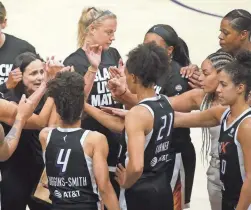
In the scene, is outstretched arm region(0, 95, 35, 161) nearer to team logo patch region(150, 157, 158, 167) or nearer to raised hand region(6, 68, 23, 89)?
raised hand region(6, 68, 23, 89)

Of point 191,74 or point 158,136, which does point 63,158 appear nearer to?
point 158,136

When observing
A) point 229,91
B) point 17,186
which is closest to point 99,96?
point 17,186

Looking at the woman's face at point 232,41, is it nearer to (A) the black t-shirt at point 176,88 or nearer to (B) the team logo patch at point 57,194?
(A) the black t-shirt at point 176,88

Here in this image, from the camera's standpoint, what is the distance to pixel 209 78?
16.4 ft

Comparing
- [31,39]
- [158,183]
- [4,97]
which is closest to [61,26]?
[31,39]

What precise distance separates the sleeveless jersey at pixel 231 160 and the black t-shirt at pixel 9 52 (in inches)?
83.4

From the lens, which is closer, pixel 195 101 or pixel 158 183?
pixel 158 183

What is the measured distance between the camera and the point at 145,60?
4.46m

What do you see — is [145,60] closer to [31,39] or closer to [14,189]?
[14,189]

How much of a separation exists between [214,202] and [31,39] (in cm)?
638

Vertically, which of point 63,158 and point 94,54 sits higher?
point 94,54

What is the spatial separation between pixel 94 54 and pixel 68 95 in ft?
3.72

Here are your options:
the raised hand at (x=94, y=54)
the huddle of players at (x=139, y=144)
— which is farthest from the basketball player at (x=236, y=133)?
the raised hand at (x=94, y=54)

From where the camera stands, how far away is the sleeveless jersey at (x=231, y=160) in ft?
14.3
